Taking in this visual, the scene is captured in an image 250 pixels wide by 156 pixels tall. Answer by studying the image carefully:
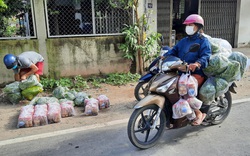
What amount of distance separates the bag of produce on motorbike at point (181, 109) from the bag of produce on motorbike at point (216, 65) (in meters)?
0.71

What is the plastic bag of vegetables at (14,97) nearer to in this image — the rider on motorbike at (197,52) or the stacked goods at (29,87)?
the stacked goods at (29,87)

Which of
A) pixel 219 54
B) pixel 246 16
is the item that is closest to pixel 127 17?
pixel 219 54

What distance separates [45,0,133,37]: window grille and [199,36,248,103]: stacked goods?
395 centimetres

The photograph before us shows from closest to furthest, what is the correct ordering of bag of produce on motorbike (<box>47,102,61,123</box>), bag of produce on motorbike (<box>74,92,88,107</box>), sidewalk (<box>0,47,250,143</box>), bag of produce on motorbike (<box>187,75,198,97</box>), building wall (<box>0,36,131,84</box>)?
bag of produce on motorbike (<box>187,75,198,97</box>), sidewalk (<box>0,47,250,143</box>), bag of produce on motorbike (<box>47,102,61,123</box>), bag of produce on motorbike (<box>74,92,88,107</box>), building wall (<box>0,36,131,84</box>)

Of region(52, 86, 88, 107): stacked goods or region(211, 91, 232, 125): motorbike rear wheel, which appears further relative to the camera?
region(52, 86, 88, 107): stacked goods

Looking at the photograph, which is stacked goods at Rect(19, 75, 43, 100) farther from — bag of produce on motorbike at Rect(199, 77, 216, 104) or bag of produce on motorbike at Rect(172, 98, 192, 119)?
bag of produce on motorbike at Rect(199, 77, 216, 104)

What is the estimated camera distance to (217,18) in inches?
430

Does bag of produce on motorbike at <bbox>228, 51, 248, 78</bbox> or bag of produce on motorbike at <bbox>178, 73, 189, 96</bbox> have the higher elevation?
bag of produce on motorbike at <bbox>228, 51, 248, 78</bbox>

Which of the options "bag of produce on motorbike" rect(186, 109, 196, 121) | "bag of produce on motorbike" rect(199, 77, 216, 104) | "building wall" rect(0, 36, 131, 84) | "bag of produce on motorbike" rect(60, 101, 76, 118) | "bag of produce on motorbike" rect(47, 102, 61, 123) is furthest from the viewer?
"building wall" rect(0, 36, 131, 84)

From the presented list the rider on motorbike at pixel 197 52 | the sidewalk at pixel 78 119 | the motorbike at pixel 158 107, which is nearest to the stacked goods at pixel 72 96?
the sidewalk at pixel 78 119

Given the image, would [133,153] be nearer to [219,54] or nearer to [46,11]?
[219,54]

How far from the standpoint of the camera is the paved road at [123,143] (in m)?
3.26

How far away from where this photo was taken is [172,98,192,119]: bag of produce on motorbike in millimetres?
3203

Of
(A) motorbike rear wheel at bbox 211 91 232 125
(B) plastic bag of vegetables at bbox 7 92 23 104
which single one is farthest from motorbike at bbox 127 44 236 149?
(B) plastic bag of vegetables at bbox 7 92 23 104
